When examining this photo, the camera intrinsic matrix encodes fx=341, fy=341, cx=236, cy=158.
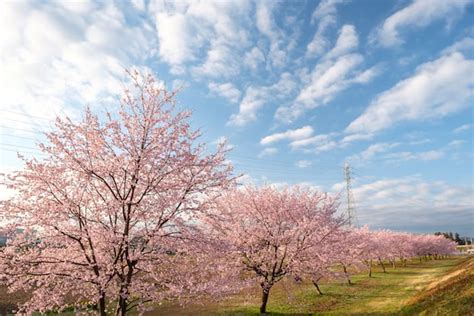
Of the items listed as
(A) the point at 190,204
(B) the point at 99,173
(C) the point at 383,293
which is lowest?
(C) the point at 383,293

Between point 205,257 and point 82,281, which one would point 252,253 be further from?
point 82,281

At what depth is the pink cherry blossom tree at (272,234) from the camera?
2245 centimetres

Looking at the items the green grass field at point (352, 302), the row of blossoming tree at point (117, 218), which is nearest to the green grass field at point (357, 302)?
the green grass field at point (352, 302)

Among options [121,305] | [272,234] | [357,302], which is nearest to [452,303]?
[272,234]

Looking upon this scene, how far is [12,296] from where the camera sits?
103 ft

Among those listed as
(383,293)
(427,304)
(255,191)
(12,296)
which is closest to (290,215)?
(255,191)

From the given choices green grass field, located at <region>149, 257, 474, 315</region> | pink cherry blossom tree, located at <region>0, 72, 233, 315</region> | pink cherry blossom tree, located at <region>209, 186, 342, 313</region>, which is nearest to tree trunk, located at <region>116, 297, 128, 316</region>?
pink cherry blossom tree, located at <region>0, 72, 233, 315</region>

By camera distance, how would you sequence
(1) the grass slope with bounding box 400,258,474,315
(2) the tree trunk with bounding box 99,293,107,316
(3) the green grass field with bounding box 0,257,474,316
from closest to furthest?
(2) the tree trunk with bounding box 99,293,107,316
(1) the grass slope with bounding box 400,258,474,315
(3) the green grass field with bounding box 0,257,474,316

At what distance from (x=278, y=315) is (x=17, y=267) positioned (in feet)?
55.2

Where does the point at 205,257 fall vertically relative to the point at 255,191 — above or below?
below

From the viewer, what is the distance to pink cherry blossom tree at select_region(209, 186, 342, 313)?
22.5 metres

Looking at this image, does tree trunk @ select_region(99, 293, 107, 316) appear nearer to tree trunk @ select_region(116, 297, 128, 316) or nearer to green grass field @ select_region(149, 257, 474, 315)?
tree trunk @ select_region(116, 297, 128, 316)

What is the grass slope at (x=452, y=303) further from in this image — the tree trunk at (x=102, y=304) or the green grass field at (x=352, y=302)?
the tree trunk at (x=102, y=304)

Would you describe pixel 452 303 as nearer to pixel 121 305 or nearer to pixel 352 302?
pixel 352 302
